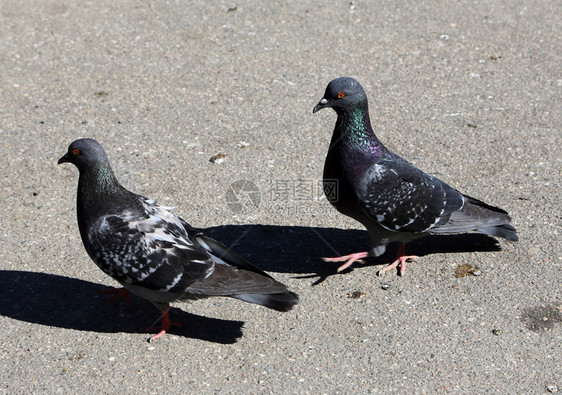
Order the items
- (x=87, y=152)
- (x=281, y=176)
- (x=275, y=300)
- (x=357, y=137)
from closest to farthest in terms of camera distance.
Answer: (x=275, y=300), (x=87, y=152), (x=357, y=137), (x=281, y=176)

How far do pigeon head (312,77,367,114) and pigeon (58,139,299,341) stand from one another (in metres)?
1.28

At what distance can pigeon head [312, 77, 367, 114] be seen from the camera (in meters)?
4.79

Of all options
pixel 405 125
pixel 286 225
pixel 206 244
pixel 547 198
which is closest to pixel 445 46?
pixel 405 125

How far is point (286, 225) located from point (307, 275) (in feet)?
1.99

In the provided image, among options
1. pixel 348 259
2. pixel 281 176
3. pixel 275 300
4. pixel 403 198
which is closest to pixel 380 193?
pixel 403 198

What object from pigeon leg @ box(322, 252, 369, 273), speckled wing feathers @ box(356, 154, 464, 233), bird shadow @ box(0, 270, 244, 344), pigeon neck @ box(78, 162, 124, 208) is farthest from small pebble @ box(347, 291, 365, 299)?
pigeon neck @ box(78, 162, 124, 208)

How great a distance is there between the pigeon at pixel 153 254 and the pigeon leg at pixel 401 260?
0.99 metres

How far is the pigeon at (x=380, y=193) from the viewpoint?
473 cm

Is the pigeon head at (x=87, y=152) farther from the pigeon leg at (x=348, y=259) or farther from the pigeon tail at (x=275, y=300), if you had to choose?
the pigeon leg at (x=348, y=259)

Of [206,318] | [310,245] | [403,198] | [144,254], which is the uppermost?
[403,198]

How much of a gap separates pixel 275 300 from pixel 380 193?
3.57 feet

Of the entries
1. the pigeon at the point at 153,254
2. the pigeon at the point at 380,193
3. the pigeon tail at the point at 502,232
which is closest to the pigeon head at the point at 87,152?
the pigeon at the point at 153,254

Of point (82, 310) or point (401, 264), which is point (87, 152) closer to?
point (82, 310)

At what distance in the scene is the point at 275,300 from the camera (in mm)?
4176
